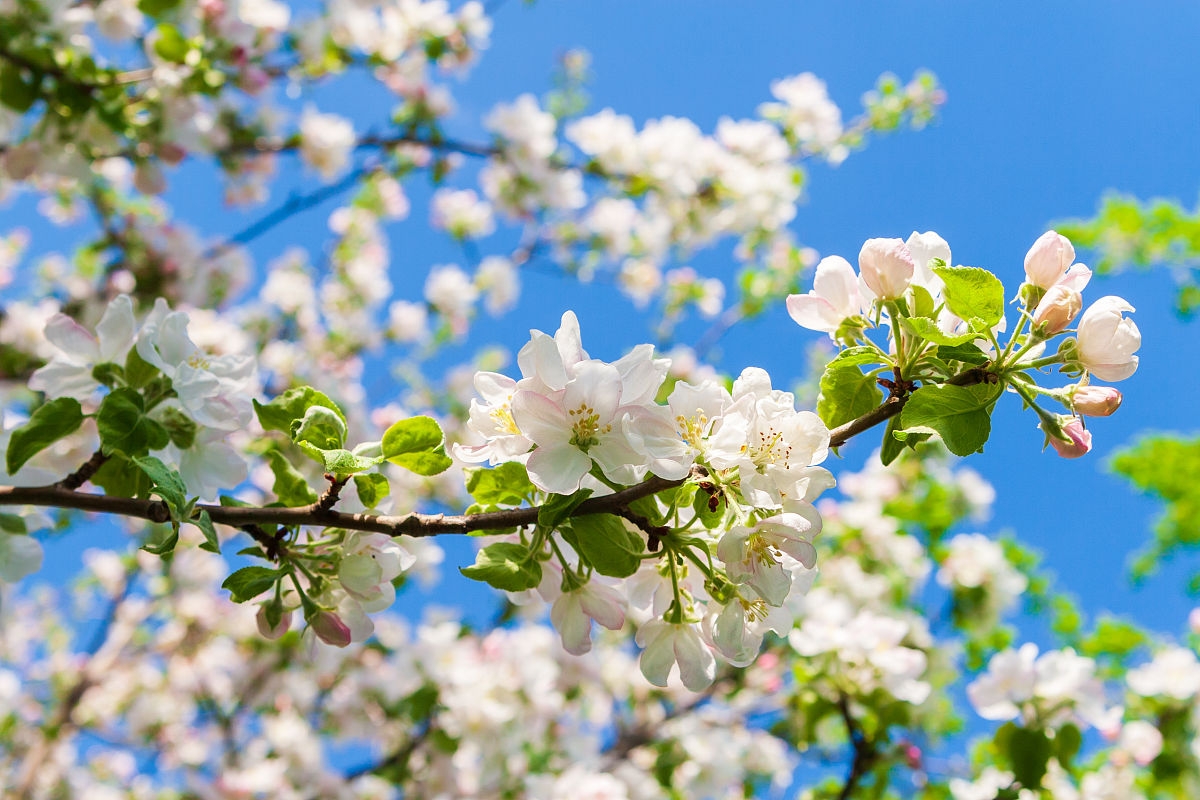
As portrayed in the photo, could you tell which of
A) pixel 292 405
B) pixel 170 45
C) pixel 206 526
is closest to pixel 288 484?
pixel 292 405

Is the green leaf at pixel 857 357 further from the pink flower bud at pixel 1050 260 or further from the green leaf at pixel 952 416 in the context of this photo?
the pink flower bud at pixel 1050 260

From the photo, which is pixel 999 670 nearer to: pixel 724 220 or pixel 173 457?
pixel 173 457

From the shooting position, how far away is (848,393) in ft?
3.20

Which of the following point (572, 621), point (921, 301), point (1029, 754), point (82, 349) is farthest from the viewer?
point (1029, 754)

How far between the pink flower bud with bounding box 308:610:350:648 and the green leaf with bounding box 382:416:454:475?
23 cm

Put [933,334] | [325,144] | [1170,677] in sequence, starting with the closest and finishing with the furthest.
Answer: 1. [933,334]
2. [1170,677]
3. [325,144]

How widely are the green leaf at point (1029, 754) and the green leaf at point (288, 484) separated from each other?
155cm

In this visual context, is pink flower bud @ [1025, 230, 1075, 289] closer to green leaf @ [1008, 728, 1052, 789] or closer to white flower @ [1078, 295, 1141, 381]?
white flower @ [1078, 295, 1141, 381]

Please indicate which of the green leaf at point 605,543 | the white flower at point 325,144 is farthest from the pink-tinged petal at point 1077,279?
the white flower at point 325,144

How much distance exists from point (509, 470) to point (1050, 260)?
0.68 metres

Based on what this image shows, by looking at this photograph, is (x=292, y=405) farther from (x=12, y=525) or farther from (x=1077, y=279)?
(x=1077, y=279)

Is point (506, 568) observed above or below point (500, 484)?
below

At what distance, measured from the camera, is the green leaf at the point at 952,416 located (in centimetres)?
84

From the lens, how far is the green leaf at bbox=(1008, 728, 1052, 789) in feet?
5.68
